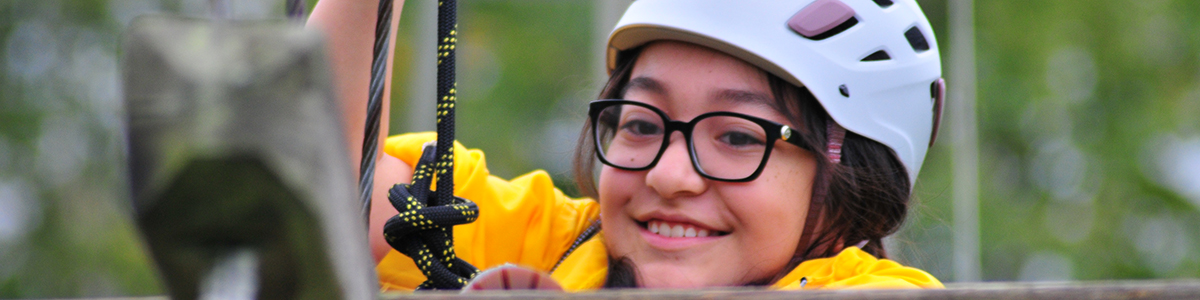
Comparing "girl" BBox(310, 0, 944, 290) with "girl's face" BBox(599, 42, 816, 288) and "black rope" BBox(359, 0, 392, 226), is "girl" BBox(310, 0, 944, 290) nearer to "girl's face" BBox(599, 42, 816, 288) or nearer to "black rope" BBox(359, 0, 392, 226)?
"girl's face" BBox(599, 42, 816, 288)

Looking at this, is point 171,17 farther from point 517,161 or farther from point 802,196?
point 517,161

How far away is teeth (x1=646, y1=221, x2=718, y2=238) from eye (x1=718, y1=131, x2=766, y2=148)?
14cm

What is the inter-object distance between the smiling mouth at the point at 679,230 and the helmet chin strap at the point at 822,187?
14 cm

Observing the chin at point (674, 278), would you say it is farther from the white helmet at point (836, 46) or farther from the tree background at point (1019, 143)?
the tree background at point (1019, 143)

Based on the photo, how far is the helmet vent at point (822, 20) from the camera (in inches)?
60.1

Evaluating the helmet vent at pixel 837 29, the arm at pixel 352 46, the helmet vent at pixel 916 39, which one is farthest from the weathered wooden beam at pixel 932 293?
the helmet vent at pixel 916 39

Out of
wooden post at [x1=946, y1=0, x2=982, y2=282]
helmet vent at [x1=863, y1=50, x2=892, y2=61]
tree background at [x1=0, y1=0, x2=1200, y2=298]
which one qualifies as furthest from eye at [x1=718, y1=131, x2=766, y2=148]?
tree background at [x1=0, y1=0, x2=1200, y2=298]

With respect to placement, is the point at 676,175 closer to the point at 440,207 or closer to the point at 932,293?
the point at 440,207

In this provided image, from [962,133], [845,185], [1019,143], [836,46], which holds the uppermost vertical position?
[836,46]

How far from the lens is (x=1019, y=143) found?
7.11 meters

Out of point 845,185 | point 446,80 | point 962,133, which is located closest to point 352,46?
point 446,80

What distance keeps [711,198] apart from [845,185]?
9.1 inches

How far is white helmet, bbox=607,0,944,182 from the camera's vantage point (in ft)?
4.90

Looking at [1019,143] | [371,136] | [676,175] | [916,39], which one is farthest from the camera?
[1019,143]
